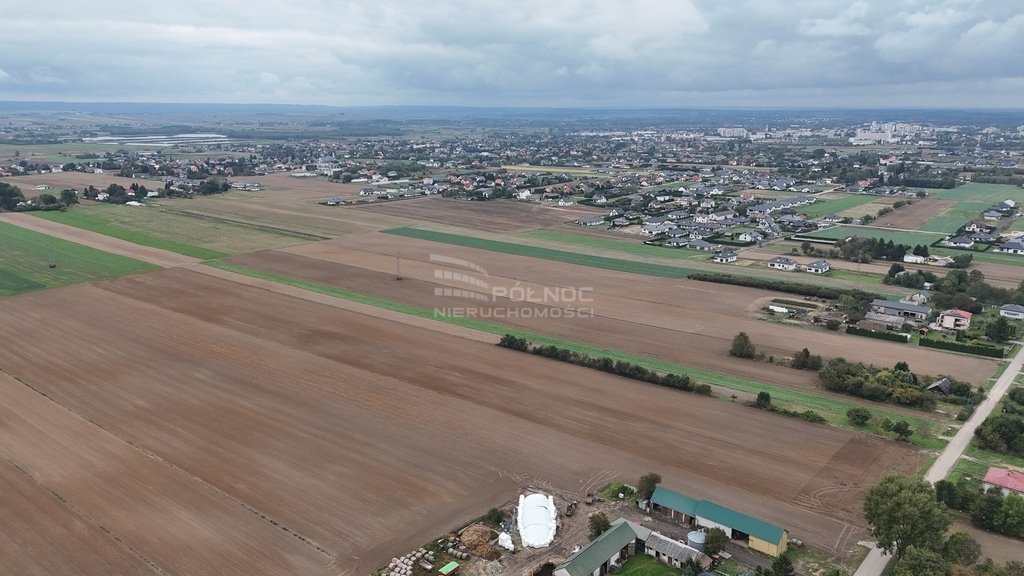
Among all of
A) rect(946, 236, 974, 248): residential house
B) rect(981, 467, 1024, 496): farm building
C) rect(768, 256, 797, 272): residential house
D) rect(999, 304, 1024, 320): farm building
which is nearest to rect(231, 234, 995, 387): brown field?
rect(768, 256, 797, 272): residential house

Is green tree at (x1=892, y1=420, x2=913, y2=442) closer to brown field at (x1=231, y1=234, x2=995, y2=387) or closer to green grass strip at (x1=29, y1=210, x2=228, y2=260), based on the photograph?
brown field at (x1=231, y1=234, x2=995, y2=387)

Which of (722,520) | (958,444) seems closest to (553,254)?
(958,444)

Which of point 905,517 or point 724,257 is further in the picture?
point 724,257

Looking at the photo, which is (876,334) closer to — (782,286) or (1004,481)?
(782,286)

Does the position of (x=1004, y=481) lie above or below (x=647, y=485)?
above

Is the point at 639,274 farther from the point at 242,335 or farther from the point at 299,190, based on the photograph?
the point at 299,190
